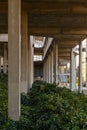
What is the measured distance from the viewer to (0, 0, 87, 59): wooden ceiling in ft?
76.5

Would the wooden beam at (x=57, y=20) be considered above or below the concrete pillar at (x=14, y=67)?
above

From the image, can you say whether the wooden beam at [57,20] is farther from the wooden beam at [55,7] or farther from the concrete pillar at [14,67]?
the concrete pillar at [14,67]

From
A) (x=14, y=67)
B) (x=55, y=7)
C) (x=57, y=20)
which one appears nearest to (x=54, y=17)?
(x=57, y=20)

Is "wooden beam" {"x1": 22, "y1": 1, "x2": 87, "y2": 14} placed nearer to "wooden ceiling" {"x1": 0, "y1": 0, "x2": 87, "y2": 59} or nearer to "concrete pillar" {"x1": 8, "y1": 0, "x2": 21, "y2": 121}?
"wooden ceiling" {"x1": 0, "y1": 0, "x2": 87, "y2": 59}

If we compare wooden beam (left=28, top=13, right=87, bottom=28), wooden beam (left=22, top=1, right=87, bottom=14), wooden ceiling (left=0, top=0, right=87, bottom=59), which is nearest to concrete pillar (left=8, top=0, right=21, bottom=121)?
wooden ceiling (left=0, top=0, right=87, bottom=59)

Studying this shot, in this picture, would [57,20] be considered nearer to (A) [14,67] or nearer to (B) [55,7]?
(B) [55,7]

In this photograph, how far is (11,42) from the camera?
45.5ft

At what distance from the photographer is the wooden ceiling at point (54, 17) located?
76.5 ft

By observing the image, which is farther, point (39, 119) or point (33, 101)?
point (33, 101)

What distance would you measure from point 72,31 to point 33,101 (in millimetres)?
17102

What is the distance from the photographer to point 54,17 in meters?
28.9

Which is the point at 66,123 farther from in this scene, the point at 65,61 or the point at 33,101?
the point at 65,61

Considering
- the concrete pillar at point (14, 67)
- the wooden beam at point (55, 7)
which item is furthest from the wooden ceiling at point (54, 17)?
the concrete pillar at point (14, 67)

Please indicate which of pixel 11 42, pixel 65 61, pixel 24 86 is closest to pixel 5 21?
pixel 24 86
